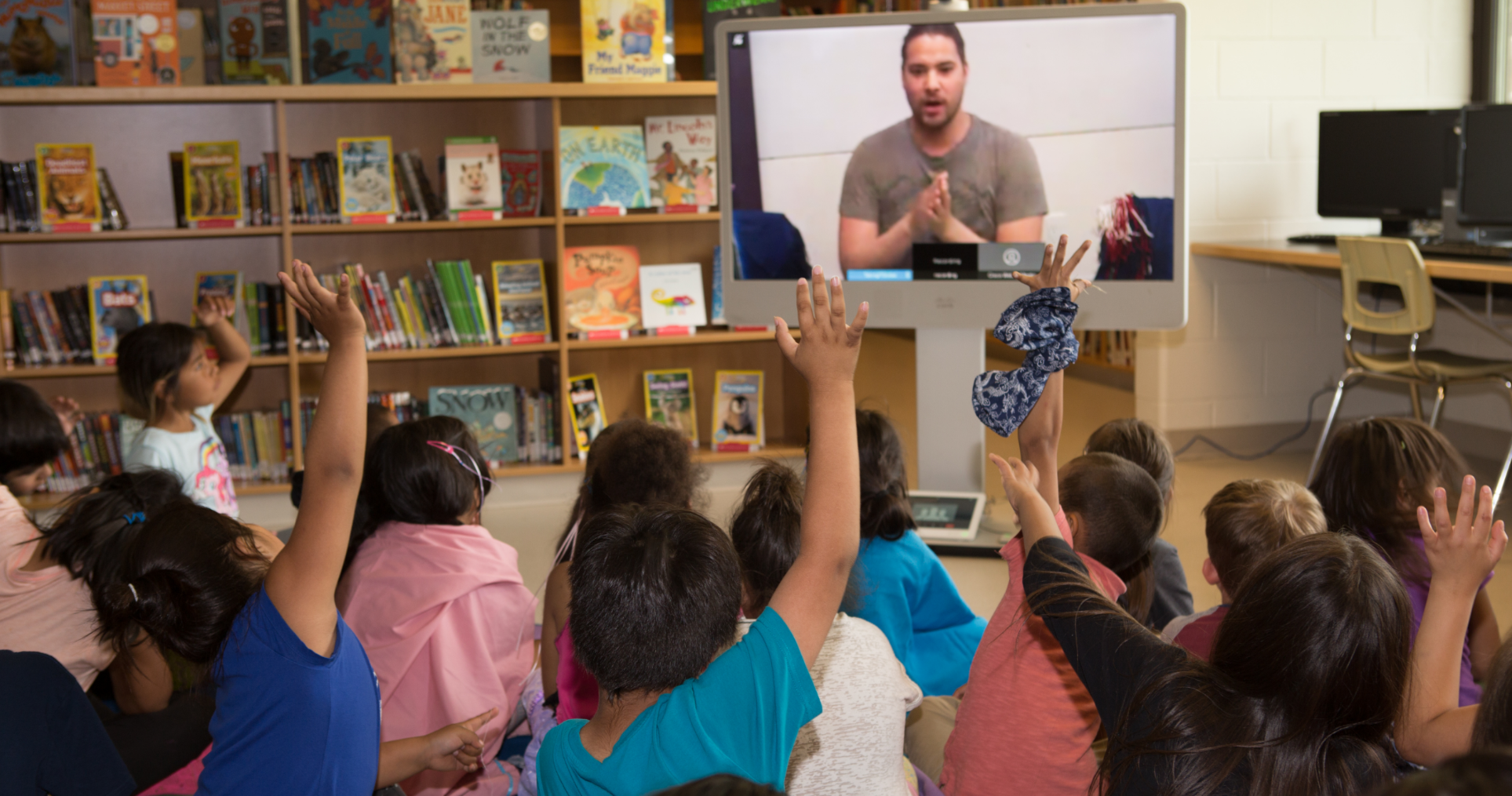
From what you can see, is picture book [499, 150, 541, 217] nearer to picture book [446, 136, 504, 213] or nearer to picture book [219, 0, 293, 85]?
picture book [446, 136, 504, 213]

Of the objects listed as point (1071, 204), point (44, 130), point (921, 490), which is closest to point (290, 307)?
point (44, 130)

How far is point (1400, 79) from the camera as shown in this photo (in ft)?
15.6

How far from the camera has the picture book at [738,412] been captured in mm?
4277

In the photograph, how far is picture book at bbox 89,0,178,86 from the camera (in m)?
3.73

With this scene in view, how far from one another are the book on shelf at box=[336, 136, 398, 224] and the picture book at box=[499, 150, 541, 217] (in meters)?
0.39

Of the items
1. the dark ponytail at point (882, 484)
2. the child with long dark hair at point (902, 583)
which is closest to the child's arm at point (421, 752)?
the child with long dark hair at point (902, 583)

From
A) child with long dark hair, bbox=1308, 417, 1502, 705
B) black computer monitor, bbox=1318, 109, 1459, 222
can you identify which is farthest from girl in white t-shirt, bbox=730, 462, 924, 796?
black computer monitor, bbox=1318, 109, 1459, 222

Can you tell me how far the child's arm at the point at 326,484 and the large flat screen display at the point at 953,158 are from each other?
6.74ft

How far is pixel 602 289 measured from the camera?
411 centimetres

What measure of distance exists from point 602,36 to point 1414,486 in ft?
10.1

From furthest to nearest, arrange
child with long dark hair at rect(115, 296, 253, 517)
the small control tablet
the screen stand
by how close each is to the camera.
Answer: the screen stand < the small control tablet < child with long dark hair at rect(115, 296, 253, 517)

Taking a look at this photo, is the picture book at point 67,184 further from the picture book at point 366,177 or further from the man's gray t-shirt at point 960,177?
the man's gray t-shirt at point 960,177

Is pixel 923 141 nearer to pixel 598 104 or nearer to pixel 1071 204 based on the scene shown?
pixel 1071 204

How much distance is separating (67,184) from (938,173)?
2.83 meters
